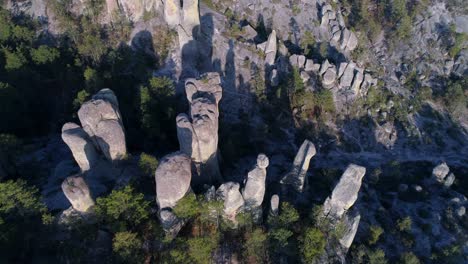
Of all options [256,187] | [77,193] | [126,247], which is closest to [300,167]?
[256,187]

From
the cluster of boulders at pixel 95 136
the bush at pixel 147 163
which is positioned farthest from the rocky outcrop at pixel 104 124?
the bush at pixel 147 163

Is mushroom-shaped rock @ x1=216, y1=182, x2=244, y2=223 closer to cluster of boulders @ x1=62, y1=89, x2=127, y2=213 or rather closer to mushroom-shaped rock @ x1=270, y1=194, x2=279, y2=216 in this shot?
mushroom-shaped rock @ x1=270, y1=194, x2=279, y2=216

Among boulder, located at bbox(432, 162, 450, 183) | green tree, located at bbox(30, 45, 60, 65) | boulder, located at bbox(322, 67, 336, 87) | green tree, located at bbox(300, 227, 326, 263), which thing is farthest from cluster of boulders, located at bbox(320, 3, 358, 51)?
green tree, located at bbox(30, 45, 60, 65)

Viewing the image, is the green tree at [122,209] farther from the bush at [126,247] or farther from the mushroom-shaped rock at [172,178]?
the mushroom-shaped rock at [172,178]

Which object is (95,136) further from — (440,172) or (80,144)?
(440,172)

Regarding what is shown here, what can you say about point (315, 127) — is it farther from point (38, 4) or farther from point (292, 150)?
point (38, 4)

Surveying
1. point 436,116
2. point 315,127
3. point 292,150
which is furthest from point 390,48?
point 292,150
